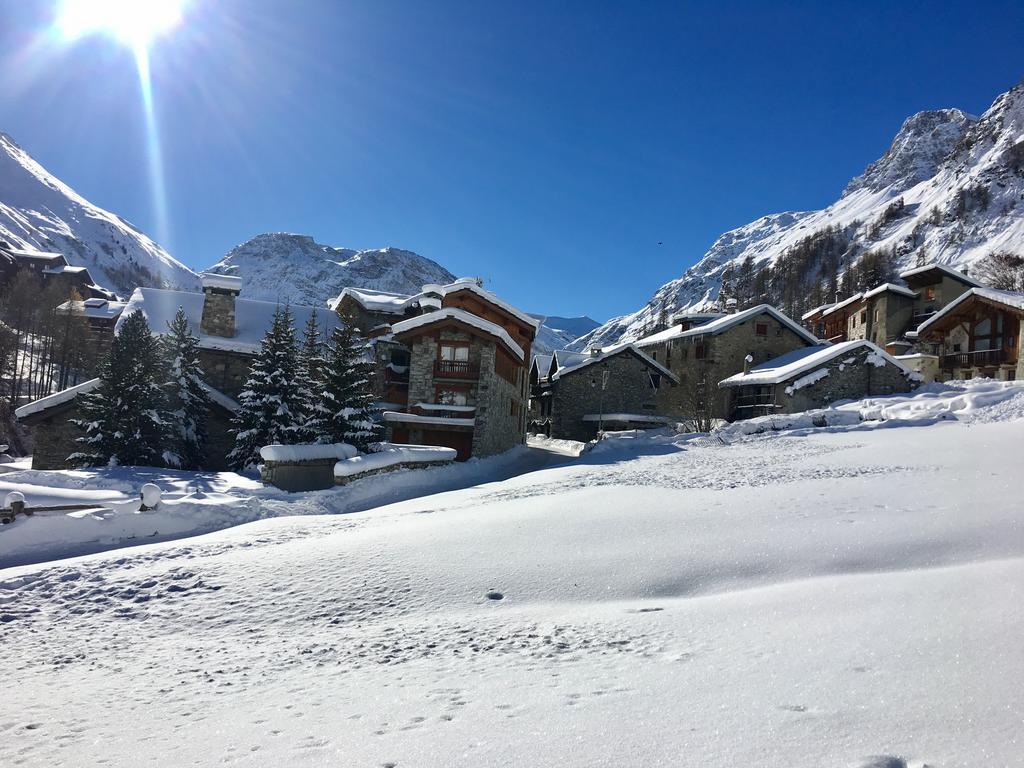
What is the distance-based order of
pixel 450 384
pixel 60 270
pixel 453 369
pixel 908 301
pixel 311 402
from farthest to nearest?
pixel 60 270
pixel 908 301
pixel 450 384
pixel 453 369
pixel 311 402

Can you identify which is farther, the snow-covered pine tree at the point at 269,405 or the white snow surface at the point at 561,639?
the snow-covered pine tree at the point at 269,405

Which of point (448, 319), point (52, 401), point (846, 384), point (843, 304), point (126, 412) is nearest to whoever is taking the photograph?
point (126, 412)

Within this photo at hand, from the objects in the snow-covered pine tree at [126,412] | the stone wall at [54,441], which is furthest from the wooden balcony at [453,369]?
the stone wall at [54,441]

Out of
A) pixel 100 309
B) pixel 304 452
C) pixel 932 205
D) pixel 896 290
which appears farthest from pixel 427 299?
pixel 932 205

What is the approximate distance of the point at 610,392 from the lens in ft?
134

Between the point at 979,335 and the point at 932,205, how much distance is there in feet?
355

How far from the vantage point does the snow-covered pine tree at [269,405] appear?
21938mm

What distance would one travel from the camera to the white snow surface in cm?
304

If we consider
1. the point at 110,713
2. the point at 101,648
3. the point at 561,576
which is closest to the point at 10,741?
the point at 110,713

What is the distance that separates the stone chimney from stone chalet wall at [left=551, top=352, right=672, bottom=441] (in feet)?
75.2

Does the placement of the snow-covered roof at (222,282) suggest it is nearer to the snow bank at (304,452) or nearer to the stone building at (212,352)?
the stone building at (212,352)

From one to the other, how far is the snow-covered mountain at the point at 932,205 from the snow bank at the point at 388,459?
68.6 meters

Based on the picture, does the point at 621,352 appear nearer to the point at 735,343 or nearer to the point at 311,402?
the point at 735,343

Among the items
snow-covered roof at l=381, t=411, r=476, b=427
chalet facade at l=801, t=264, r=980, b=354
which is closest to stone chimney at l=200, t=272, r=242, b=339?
snow-covered roof at l=381, t=411, r=476, b=427
